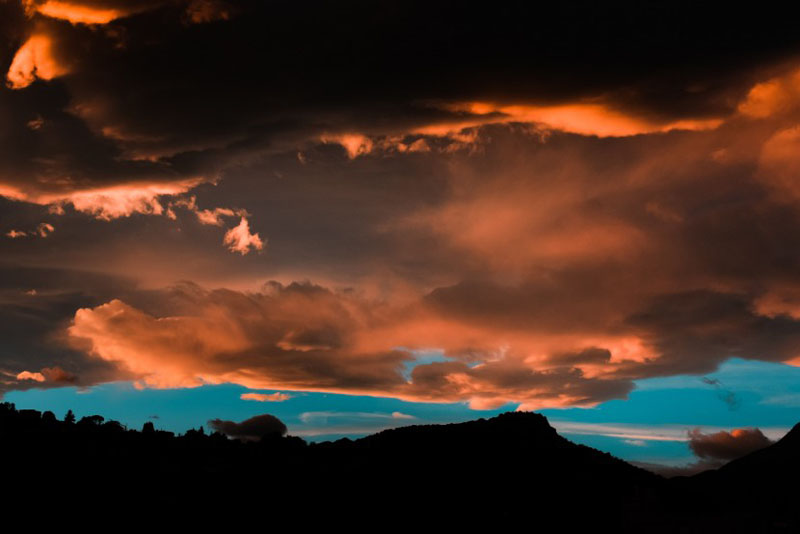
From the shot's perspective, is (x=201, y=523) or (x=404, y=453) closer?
(x=201, y=523)

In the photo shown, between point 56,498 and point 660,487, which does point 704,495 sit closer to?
point 660,487

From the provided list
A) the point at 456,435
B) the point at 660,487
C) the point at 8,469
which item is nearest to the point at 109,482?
the point at 8,469

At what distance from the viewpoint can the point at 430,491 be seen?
149m

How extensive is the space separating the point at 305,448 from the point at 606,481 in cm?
8206

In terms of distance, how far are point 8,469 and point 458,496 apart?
408ft

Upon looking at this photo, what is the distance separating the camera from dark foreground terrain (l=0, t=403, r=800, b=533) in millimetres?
146625

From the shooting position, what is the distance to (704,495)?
178 meters

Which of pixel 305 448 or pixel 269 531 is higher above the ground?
pixel 305 448

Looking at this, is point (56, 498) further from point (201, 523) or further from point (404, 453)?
point (404, 453)

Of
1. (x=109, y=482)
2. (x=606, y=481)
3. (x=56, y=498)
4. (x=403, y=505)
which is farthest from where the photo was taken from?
(x=109, y=482)

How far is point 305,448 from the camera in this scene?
652 feet

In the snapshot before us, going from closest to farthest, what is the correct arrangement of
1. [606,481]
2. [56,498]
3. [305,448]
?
[606,481] < [56,498] < [305,448]

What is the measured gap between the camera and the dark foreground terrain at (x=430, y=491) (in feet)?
481

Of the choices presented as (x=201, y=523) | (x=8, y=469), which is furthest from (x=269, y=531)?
(x=8, y=469)
